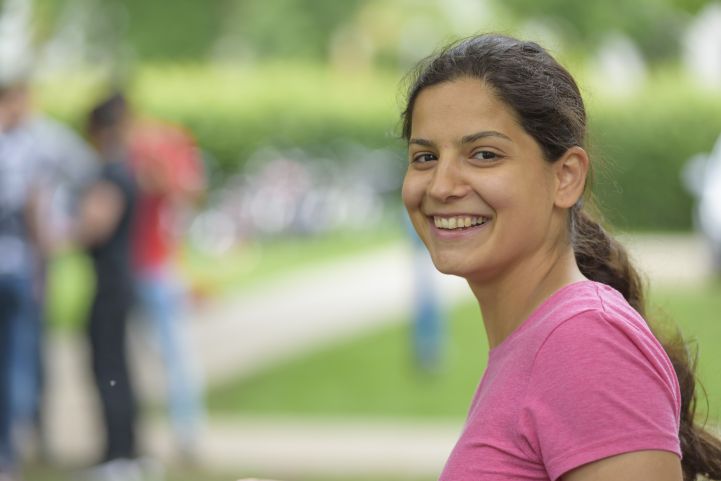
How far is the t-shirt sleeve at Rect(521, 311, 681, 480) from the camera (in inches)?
66.5

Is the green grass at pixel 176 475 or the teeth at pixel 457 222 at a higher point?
the teeth at pixel 457 222

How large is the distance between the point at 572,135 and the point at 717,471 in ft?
2.17

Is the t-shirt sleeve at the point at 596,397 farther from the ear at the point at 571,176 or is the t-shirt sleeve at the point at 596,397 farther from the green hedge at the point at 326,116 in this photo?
the green hedge at the point at 326,116

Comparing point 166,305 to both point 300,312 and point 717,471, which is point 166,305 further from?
point 300,312

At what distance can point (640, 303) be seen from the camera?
2248 mm

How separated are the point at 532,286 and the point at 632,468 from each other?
0.39 m

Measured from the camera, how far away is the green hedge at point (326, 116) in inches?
879

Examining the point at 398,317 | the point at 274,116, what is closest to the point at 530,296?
the point at 398,317

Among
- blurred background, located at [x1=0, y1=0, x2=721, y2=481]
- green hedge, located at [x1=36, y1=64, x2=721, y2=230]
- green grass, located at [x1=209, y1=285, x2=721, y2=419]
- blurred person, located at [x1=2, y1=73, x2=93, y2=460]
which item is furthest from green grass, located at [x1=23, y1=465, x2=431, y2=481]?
green hedge, located at [x1=36, y1=64, x2=721, y2=230]

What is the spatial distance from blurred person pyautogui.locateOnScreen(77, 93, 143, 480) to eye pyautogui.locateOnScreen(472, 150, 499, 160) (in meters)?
4.81

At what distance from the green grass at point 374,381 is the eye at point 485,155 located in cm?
520

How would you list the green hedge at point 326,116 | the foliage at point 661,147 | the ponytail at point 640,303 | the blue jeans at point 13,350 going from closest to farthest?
the ponytail at point 640,303 < the blue jeans at point 13,350 < the foliage at point 661,147 < the green hedge at point 326,116

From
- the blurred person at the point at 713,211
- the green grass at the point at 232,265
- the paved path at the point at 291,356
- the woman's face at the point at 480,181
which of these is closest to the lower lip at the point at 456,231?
the woman's face at the point at 480,181

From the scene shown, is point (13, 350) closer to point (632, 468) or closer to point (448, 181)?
point (448, 181)
